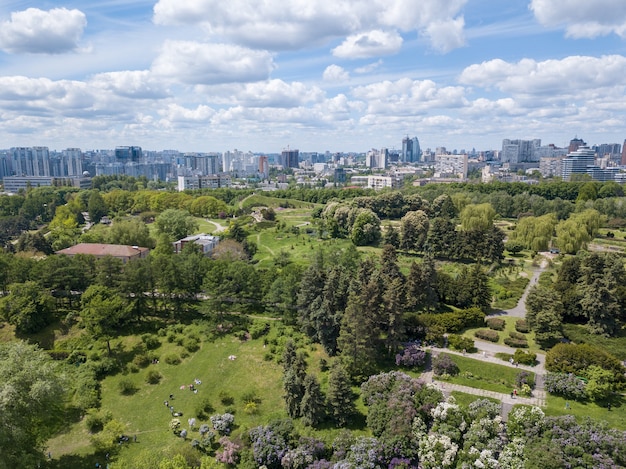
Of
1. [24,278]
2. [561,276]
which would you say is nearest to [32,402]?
[24,278]

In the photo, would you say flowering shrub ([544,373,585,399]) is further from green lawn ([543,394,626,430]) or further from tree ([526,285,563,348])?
tree ([526,285,563,348])

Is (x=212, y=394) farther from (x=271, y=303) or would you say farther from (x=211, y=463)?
(x=271, y=303)

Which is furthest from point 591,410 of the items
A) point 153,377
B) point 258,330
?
point 153,377

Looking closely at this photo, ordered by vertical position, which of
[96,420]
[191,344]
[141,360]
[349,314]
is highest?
[349,314]

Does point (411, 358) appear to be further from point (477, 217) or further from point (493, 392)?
point (477, 217)

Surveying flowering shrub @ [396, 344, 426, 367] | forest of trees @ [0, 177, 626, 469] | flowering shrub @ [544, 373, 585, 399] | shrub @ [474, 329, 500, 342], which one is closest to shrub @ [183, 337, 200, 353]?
forest of trees @ [0, 177, 626, 469]

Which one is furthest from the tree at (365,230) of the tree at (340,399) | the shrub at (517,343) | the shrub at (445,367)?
the tree at (340,399)
